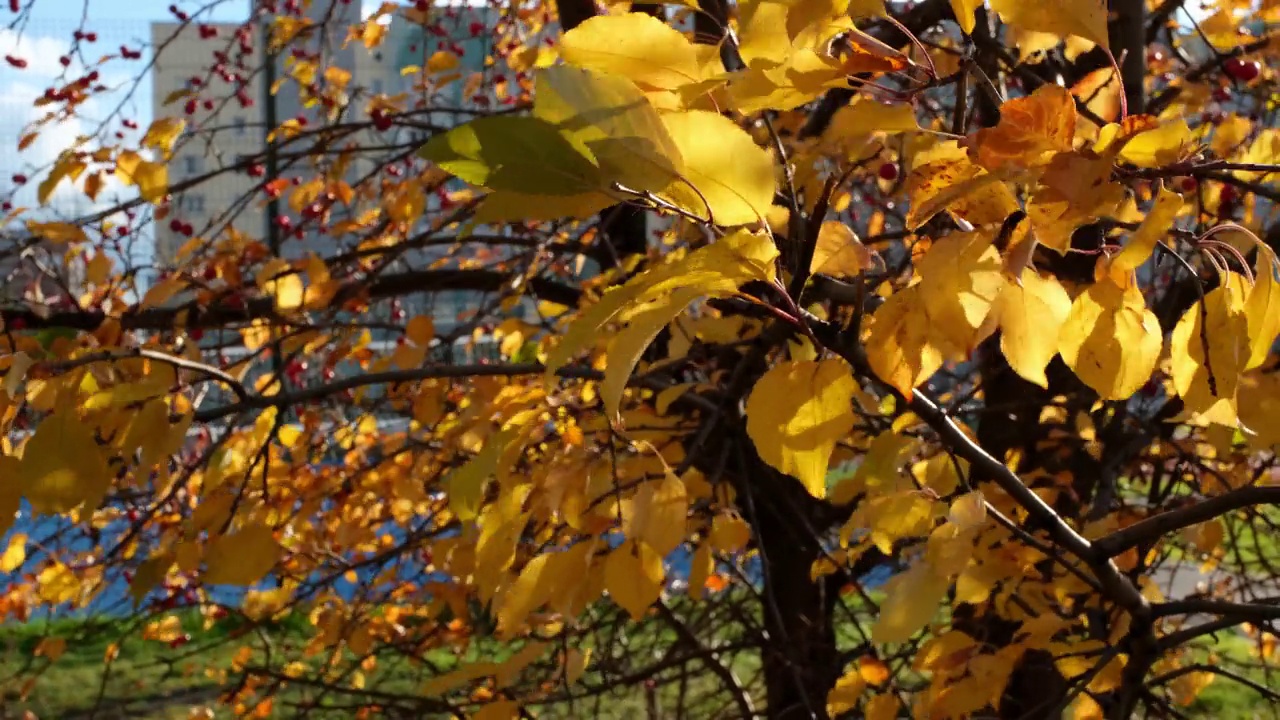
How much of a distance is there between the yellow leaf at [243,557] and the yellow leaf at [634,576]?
27cm

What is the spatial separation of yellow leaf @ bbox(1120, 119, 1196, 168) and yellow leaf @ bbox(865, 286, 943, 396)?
102mm

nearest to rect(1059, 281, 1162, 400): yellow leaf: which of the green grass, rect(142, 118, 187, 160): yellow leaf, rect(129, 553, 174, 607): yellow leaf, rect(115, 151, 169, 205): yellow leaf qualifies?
rect(129, 553, 174, 607): yellow leaf

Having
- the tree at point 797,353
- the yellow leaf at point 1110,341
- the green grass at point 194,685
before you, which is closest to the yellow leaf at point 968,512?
the tree at point 797,353

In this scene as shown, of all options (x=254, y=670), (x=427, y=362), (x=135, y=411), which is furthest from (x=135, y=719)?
(x=135, y=411)

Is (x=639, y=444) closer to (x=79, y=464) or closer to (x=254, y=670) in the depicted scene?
(x=79, y=464)

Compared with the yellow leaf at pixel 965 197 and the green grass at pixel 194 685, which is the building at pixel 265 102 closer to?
the green grass at pixel 194 685

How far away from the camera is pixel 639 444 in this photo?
0.83 metres

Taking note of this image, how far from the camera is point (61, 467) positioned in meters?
0.65

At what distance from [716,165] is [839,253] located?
20 cm

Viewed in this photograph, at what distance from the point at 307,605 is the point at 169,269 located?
0.61 m

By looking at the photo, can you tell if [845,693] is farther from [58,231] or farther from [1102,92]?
[58,231]

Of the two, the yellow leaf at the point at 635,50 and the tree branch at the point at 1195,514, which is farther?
the tree branch at the point at 1195,514

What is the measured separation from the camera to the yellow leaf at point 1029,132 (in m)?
0.42

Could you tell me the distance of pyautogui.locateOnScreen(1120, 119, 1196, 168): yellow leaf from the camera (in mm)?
405
